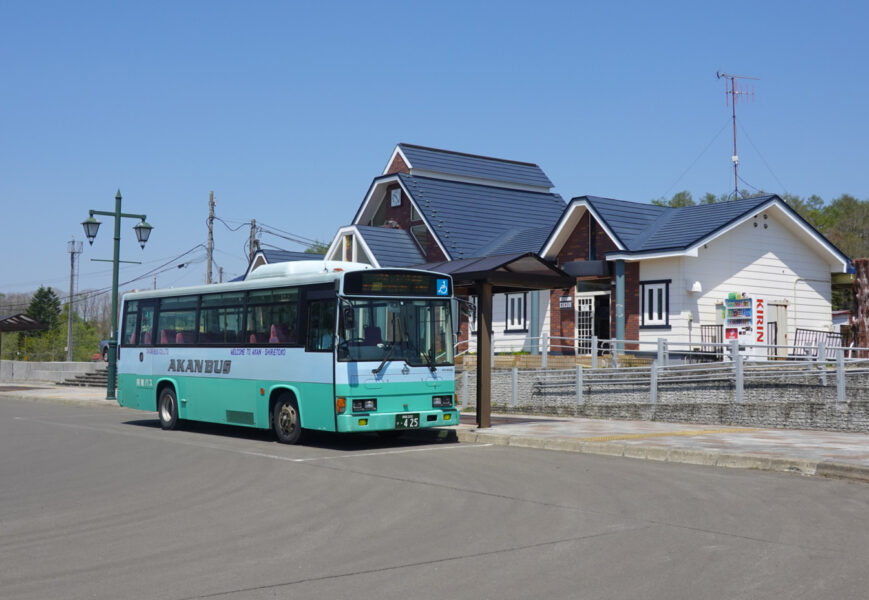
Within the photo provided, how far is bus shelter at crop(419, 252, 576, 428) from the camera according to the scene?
58.3 feet

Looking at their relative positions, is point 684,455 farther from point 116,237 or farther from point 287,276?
point 116,237

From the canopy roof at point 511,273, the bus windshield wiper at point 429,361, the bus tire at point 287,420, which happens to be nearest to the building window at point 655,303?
the canopy roof at point 511,273

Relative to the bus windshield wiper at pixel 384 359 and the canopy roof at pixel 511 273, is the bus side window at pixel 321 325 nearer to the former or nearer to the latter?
the bus windshield wiper at pixel 384 359

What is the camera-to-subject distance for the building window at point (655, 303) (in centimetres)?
2878

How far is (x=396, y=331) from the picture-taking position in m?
15.9

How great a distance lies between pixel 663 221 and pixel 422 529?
24273 mm

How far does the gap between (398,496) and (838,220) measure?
71.4 meters

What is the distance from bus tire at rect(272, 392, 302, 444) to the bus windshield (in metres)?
1.74

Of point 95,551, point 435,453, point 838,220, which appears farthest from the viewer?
point 838,220

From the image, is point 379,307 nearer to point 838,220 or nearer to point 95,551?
point 95,551

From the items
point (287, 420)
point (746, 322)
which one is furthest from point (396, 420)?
point (746, 322)

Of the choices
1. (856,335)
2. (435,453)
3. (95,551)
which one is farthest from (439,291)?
(856,335)

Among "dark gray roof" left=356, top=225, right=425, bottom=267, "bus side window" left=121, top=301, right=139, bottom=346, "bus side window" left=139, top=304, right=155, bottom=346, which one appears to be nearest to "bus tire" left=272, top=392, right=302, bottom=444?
"bus side window" left=139, top=304, right=155, bottom=346

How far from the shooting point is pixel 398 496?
412 inches
